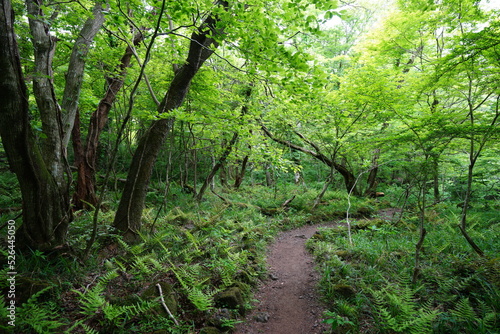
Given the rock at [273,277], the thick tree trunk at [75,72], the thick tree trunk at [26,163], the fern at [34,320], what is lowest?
the rock at [273,277]

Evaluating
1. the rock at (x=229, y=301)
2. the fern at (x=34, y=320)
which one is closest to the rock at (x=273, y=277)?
the rock at (x=229, y=301)

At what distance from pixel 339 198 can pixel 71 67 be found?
1298cm

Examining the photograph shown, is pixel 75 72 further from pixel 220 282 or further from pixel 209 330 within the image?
pixel 209 330

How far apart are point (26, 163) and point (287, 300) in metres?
4.97

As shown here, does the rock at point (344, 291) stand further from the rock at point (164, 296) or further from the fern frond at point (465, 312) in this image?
the rock at point (164, 296)

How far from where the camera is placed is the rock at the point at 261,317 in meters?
3.81

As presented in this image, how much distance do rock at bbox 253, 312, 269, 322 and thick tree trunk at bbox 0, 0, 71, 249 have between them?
11.9 feet

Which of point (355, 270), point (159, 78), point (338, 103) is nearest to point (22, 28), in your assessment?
point (159, 78)

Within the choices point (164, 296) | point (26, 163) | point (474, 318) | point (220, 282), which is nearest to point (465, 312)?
point (474, 318)

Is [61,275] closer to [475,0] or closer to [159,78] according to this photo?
[159,78]

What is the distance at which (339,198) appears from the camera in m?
13.2

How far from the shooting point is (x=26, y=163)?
130 inches

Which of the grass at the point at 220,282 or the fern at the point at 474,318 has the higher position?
the fern at the point at 474,318

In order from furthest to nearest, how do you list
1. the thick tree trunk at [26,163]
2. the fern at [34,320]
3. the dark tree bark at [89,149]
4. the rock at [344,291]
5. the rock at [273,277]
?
the dark tree bark at [89,149] < the rock at [273,277] < the rock at [344,291] < the thick tree trunk at [26,163] < the fern at [34,320]
